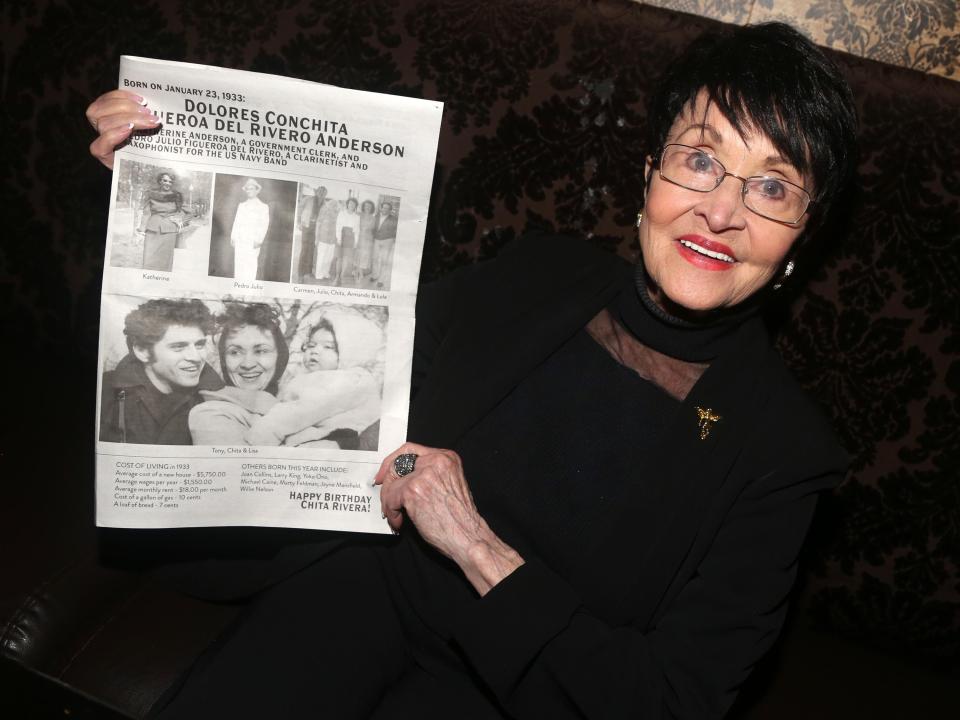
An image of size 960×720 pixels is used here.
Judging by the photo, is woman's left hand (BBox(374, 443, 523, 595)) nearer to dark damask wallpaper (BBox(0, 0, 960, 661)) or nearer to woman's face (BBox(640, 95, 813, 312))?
woman's face (BBox(640, 95, 813, 312))

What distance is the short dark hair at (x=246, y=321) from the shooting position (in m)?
1.11

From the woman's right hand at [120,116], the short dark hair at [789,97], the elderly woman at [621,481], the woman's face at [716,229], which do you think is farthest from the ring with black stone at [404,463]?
the short dark hair at [789,97]

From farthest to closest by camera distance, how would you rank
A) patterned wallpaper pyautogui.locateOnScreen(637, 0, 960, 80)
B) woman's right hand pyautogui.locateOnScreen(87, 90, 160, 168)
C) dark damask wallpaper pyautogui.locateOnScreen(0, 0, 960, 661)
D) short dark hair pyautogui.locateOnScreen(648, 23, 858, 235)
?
patterned wallpaper pyautogui.locateOnScreen(637, 0, 960, 80), dark damask wallpaper pyautogui.locateOnScreen(0, 0, 960, 661), short dark hair pyautogui.locateOnScreen(648, 23, 858, 235), woman's right hand pyautogui.locateOnScreen(87, 90, 160, 168)

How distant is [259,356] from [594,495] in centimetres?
53

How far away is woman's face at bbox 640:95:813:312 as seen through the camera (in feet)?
3.75

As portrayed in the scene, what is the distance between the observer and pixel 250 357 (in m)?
1.13

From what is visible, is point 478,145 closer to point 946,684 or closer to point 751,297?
point 751,297

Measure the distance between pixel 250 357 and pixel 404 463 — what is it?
0.87ft

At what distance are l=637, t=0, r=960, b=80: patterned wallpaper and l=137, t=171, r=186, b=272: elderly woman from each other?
124cm

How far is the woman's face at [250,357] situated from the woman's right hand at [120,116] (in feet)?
0.94

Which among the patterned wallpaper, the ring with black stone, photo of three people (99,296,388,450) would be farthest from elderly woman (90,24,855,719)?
the patterned wallpaper

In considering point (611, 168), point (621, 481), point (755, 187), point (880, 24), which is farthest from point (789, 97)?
point (880, 24)

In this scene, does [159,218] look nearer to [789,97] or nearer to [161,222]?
[161,222]

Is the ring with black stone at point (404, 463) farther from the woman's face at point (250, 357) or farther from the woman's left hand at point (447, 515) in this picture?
the woman's face at point (250, 357)
